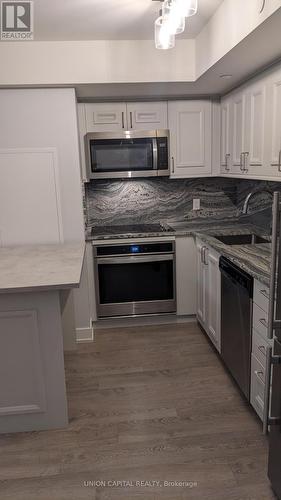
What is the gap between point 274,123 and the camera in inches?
94.0

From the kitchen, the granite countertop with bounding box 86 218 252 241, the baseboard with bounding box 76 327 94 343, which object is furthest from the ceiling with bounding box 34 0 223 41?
the baseboard with bounding box 76 327 94 343

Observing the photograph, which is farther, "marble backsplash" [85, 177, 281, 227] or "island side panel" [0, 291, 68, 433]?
"marble backsplash" [85, 177, 281, 227]

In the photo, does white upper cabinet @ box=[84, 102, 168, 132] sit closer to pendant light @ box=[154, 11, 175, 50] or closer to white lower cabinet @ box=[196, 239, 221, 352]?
white lower cabinet @ box=[196, 239, 221, 352]

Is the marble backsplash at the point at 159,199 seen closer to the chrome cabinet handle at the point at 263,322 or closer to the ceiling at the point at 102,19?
the ceiling at the point at 102,19

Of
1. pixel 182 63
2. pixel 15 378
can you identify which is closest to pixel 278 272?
pixel 15 378

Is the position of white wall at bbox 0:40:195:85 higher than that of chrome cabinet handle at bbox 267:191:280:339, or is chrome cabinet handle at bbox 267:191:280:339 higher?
white wall at bbox 0:40:195:85

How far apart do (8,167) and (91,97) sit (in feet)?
3.27

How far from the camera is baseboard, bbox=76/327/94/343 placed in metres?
3.40

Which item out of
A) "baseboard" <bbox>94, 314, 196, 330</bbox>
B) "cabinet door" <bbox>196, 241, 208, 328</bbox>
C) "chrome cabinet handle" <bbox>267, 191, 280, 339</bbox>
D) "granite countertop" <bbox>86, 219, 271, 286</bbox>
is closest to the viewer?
"chrome cabinet handle" <bbox>267, 191, 280, 339</bbox>

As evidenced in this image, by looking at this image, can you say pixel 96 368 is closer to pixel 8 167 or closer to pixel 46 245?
pixel 46 245

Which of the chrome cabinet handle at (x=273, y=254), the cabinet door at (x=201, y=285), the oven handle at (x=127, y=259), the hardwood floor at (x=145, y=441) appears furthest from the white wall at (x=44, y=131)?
Answer: the chrome cabinet handle at (x=273, y=254)

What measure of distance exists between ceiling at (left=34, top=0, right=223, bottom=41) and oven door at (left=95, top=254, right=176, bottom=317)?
5.86ft

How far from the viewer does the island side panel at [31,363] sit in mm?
2100

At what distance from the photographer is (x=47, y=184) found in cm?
312
